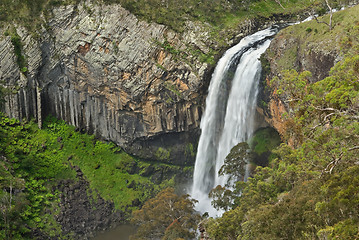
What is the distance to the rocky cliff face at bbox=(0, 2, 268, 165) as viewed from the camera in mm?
36344

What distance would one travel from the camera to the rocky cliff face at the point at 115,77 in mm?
36344

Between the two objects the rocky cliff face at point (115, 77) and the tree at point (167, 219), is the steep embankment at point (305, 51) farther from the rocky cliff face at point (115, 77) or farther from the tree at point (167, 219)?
the tree at point (167, 219)

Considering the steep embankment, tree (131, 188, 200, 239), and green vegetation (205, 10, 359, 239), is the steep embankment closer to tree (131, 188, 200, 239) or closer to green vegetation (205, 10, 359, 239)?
green vegetation (205, 10, 359, 239)

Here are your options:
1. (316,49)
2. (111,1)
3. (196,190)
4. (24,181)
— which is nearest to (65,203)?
(24,181)

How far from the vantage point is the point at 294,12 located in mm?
44875

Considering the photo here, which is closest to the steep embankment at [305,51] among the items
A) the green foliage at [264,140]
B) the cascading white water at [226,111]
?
the green foliage at [264,140]

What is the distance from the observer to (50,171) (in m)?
36.6

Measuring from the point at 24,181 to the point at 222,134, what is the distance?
17749 millimetres

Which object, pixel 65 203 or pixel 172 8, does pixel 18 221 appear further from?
pixel 172 8

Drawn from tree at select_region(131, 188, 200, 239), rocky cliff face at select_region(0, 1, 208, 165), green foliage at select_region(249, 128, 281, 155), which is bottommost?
tree at select_region(131, 188, 200, 239)

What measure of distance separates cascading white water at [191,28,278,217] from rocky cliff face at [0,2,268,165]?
156 centimetres

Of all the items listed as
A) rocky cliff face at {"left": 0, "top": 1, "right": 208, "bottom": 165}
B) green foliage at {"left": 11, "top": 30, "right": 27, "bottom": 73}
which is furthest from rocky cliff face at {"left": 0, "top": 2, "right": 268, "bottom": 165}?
green foliage at {"left": 11, "top": 30, "right": 27, "bottom": 73}

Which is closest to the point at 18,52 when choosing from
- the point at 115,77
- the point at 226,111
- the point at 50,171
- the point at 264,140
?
the point at 115,77

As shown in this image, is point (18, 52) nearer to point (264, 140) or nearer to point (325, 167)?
point (264, 140)
